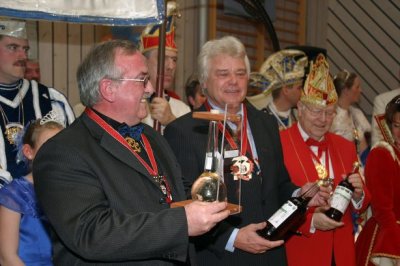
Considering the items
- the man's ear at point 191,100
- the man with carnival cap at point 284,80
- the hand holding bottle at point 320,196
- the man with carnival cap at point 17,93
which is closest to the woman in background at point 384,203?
the hand holding bottle at point 320,196

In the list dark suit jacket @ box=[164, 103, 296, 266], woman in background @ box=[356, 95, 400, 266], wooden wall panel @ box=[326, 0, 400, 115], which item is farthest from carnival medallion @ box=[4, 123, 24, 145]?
wooden wall panel @ box=[326, 0, 400, 115]

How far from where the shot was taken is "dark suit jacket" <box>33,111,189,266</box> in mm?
1957

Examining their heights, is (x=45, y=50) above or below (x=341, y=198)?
above

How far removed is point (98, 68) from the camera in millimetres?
2230

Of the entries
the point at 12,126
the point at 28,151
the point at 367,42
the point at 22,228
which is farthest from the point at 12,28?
the point at 367,42

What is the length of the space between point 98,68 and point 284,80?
2.99 metres

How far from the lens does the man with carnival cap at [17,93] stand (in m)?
3.57

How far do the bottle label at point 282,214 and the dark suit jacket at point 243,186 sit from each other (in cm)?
20

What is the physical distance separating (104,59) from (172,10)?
1.65 meters

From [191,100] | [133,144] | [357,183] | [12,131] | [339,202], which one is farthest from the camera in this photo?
[191,100]

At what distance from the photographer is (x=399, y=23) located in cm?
789

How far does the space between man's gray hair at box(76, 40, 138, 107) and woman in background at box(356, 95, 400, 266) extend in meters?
1.87

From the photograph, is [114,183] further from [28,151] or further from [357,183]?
[357,183]

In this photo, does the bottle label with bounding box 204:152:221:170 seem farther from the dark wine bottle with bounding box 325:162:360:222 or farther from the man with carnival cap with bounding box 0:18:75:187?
the man with carnival cap with bounding box 0:18:75:187
